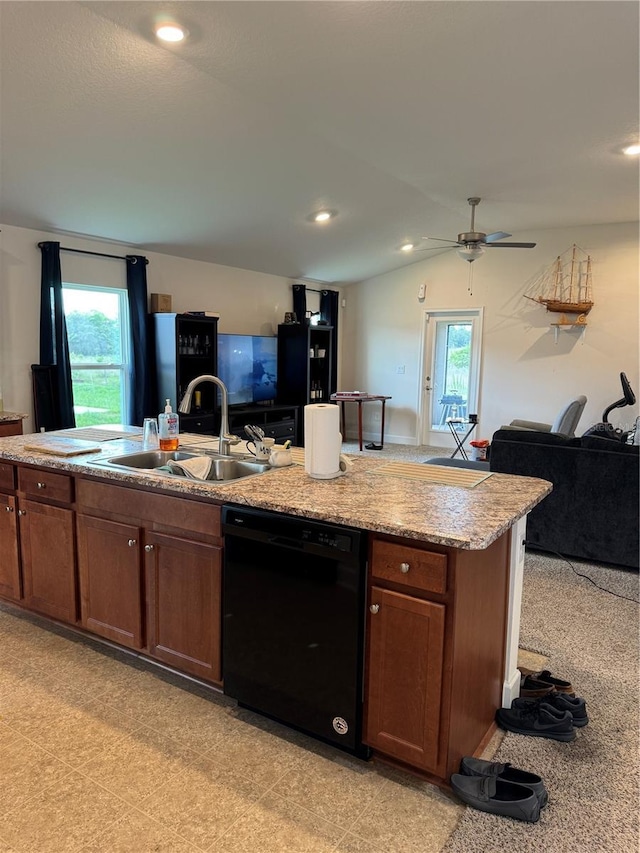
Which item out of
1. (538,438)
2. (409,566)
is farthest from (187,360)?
(409,566)

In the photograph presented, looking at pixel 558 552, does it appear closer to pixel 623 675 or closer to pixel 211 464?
pixel 623 675

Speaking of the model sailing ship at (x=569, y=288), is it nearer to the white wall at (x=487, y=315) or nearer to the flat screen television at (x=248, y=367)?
the white wall at (x=487, y=315)

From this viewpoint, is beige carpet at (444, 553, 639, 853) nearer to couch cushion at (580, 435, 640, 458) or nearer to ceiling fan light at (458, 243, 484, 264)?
couch cushion at (580, 435, 640, 458)

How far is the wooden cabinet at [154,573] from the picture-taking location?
214 centimetres

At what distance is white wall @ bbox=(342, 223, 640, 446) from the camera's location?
6633 millimetres

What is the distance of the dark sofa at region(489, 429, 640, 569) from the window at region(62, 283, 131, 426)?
3.87 meters

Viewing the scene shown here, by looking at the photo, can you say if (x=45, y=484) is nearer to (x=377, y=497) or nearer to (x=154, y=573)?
(x=154, y=573)

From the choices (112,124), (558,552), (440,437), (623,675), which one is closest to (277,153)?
(112,124)

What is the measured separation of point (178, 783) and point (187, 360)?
474 cm

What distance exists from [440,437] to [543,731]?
6.15m

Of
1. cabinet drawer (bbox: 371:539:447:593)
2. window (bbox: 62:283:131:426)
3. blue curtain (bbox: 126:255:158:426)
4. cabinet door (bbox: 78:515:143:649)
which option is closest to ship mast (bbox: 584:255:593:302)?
blue curtain (bbox: 126:255:158:426)

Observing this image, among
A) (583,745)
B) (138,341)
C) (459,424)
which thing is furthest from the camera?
(459,424)

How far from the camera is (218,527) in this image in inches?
81.7

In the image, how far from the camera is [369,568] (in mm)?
1779
